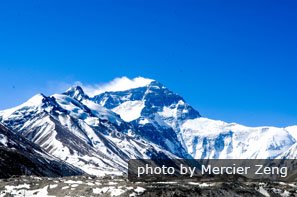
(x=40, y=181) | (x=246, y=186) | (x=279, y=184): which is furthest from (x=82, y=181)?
(x=279, y=184)

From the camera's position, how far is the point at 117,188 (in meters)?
106

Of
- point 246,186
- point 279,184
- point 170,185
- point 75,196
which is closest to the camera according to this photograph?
point 75,196

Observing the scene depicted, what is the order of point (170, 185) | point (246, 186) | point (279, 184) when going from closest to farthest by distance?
point (170, 185) → point (246, 186) → point (279, 184)

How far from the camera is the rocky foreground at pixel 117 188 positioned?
10462cm

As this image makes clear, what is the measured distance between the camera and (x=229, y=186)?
11694 centimetres

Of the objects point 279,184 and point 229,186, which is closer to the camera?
point 229,186

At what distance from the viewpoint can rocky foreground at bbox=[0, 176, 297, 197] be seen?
4119 inches

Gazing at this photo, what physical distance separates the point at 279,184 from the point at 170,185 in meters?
34.7

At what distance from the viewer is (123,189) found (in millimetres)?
105188

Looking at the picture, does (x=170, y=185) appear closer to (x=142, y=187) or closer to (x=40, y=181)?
(x=142, y=187)

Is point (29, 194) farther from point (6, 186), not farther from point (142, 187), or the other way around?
point (142, 187)

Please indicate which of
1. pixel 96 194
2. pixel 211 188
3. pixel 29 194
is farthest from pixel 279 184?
pixel 29 194

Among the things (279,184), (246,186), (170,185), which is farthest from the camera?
(279,184)

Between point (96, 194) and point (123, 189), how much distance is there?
5600mm
